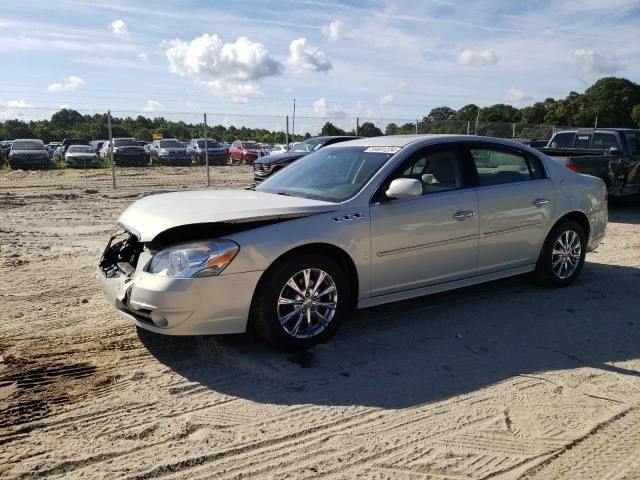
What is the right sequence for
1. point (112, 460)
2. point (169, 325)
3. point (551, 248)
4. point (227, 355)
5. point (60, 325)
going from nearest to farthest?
A: point (112, 460) < point (169, 325) < point (227, 355) < point (60, 325) < point (551, 248)

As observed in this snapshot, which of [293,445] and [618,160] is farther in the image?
[618,160]

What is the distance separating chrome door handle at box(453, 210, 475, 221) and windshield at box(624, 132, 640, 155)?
27.7 feet

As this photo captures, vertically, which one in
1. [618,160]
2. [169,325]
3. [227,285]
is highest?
[618,160]

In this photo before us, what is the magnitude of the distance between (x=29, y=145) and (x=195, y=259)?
999 inches

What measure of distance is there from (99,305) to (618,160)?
10008 millimetres

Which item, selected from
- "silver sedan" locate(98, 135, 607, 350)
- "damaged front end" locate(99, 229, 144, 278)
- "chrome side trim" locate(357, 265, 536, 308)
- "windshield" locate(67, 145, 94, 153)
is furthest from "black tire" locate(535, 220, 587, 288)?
"windshield" locate(67, 145, 94, 153)

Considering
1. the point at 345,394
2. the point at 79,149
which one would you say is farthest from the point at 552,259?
the point at 79,149

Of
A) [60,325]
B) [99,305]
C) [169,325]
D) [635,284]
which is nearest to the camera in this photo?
[169,325]

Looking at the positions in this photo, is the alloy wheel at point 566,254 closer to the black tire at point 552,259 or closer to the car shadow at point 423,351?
the black tire at point 552,259

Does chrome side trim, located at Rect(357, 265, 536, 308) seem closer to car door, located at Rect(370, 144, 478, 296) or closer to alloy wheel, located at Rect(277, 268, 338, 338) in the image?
car door, located at Rect(370, 144, 478, 296)

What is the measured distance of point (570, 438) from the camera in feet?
10.2

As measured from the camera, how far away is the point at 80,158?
2623 cm

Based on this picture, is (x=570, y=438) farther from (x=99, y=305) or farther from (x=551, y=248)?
(x=99, y=305)

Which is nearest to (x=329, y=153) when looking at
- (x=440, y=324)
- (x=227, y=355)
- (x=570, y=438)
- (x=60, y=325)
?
(x=440, y=324)
